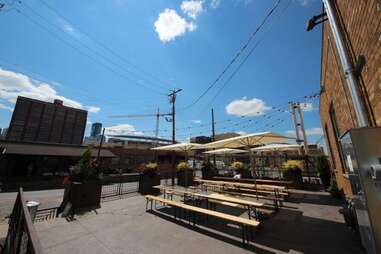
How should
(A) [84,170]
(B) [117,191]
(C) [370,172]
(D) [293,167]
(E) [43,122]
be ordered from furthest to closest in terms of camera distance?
(E) [43,122], (B) [117,191], (D) [293,167], (A) [84,170], (C) [370,172]

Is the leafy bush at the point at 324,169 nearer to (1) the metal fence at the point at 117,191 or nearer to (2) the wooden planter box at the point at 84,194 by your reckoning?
(1) the metal fence at the point at 117,191

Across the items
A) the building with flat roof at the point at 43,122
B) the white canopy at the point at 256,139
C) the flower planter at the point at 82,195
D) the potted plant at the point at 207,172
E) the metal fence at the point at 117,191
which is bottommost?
the metal fence at the point at 117,191

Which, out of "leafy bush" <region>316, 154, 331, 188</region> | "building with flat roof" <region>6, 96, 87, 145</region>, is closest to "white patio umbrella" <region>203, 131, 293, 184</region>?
"leafy bush" <region>316, 154, 331, 188</region>

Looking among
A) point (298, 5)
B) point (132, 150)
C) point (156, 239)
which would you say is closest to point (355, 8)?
point (298, 5)

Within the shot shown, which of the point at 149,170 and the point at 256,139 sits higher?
the point at 256,139

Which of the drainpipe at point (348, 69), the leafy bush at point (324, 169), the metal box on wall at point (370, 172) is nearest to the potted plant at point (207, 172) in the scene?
the leafy bush at point (324, 169)

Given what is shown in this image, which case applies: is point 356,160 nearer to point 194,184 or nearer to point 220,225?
point 220,225

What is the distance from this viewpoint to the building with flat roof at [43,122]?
164 ft

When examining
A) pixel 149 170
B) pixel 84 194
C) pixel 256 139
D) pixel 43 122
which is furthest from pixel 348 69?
pixel 43 122

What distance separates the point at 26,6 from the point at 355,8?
10805 mm

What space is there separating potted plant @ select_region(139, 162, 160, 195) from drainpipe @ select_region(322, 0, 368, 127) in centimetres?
852

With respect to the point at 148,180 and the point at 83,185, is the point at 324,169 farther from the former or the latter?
the point at 83,185

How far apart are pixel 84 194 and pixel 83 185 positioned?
0.34 meters

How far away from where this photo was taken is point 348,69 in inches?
104
